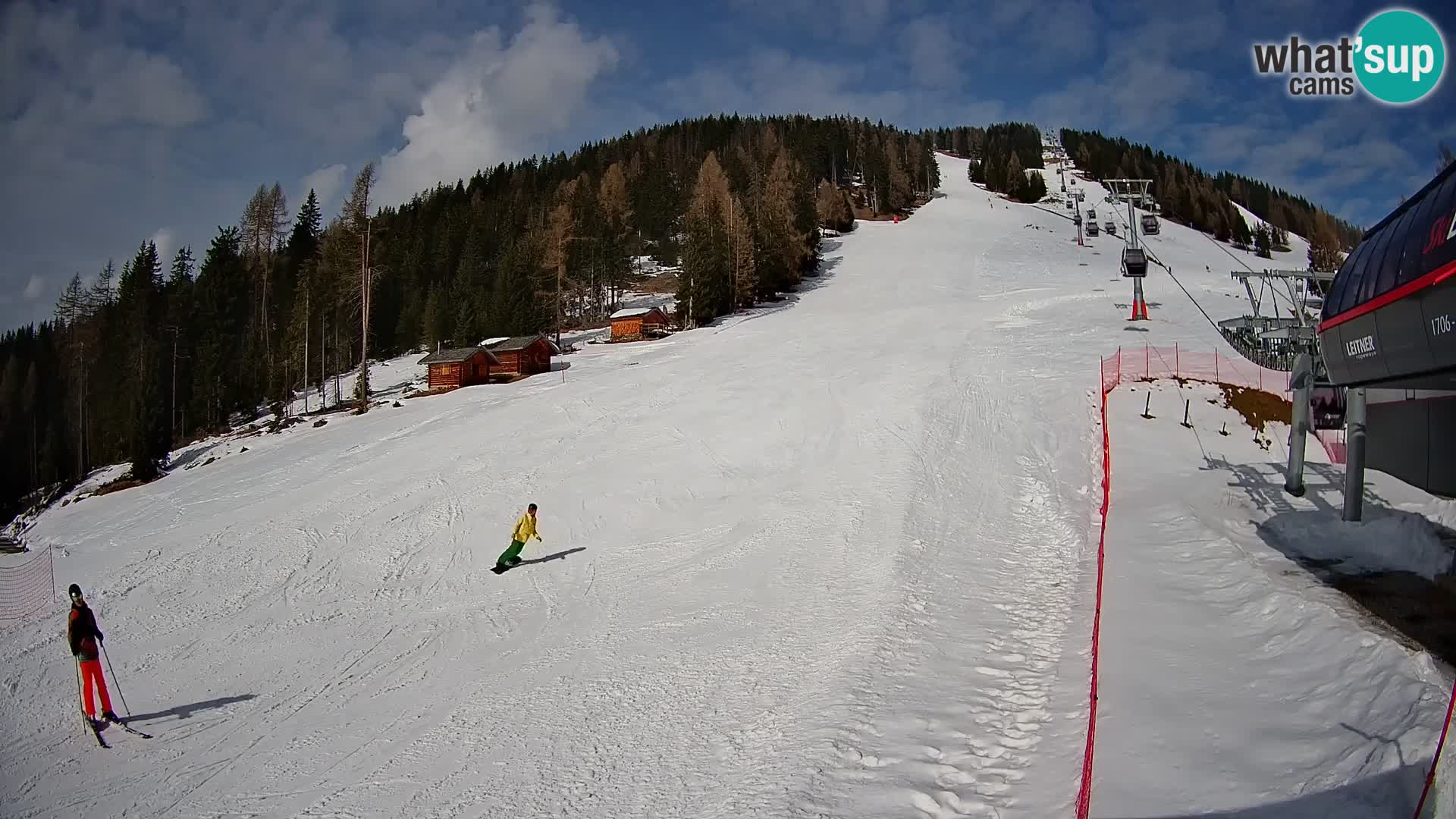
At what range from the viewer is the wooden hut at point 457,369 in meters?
43.4

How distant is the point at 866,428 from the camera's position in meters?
21.9

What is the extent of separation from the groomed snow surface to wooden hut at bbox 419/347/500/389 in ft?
57.0

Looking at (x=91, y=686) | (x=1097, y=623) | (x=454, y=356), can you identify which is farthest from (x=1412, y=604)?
(x=454, y=356)

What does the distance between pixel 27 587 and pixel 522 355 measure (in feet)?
94.8

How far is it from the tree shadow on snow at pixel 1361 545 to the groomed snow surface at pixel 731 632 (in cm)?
40

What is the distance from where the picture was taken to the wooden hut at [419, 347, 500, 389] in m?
43.4

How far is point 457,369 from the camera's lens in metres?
43.6

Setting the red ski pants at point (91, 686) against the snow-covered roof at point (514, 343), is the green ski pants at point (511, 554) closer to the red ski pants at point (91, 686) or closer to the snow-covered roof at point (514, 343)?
the red ski pants at point (91, 686)

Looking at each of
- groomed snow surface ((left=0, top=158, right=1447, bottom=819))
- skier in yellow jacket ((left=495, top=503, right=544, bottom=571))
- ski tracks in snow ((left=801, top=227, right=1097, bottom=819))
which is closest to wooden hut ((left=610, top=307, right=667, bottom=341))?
groomed snow surface ((left=0, top=158, right=1447, bottom=819))

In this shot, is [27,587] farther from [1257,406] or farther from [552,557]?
[1257,406]

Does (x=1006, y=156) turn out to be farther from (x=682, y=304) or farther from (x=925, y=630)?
(x=925, y=630)

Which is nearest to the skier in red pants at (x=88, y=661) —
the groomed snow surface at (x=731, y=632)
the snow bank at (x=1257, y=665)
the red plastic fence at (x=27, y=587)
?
the groomed snow surface at (x=731, y=632)

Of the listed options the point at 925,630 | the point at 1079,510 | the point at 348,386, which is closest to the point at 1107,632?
the point at 925,630

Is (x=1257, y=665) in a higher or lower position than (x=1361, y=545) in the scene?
lower
